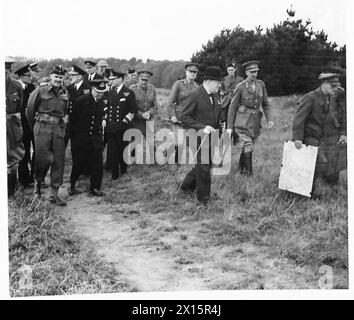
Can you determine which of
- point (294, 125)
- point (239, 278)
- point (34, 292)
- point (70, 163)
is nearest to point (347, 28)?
point (294, 125)

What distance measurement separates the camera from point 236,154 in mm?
6031

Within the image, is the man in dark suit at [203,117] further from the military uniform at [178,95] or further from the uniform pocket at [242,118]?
the uniform pocket at [242,118]

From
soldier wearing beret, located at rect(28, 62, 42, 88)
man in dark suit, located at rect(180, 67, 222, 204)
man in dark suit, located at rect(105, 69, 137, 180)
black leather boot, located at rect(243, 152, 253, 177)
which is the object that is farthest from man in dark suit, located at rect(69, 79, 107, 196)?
black leather boot, located at rect(243, 152, 253, 177)

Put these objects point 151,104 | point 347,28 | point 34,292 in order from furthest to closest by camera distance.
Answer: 1. point 151,104
2. point 347,28
3. point 34,292

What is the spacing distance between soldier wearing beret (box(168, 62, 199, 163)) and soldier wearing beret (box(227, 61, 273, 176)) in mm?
523

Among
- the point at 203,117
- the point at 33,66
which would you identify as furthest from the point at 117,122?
the point at 33,66

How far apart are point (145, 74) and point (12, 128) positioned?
155 centimetres

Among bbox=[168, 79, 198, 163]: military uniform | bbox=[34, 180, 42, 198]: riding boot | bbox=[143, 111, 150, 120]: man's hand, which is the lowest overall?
bbox=[34, 180, 42, 198]: riding boot

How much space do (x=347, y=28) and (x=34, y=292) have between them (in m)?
4.19

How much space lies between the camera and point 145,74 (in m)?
6.13

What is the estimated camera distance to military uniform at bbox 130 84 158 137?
620cm

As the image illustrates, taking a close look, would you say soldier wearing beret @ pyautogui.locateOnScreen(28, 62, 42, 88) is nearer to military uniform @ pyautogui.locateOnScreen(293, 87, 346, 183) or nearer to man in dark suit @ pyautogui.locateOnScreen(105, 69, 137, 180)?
man in dark suit @ pyautogui.locateOnScreen(105, 69, 137, 180)

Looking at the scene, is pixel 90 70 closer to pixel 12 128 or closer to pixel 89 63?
pixel 89 63

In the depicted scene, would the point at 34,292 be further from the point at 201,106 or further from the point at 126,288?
the point at 201,106
